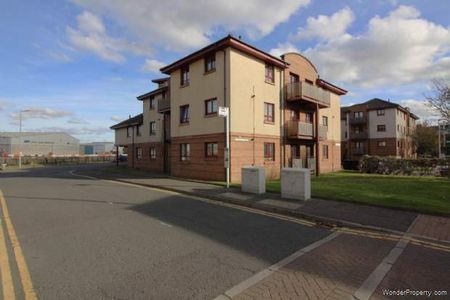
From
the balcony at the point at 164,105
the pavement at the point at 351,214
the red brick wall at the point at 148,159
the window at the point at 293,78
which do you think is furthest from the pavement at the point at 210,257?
the red brick wall at the point at 148,159

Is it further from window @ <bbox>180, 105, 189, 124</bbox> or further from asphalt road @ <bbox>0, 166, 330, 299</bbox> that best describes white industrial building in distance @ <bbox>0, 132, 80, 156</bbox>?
asphalt road @ <bbox>0, 166, 330, 299</bbox>

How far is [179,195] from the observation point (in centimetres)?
1389

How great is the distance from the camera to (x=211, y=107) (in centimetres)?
2120

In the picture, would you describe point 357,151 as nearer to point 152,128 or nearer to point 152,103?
point 152,128

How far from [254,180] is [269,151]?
941 centimetres

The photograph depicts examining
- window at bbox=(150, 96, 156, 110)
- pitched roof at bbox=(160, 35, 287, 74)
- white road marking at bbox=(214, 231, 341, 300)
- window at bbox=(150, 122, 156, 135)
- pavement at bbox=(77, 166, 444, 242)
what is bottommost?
white road marking at bbox=(214, 231, 341, 300)

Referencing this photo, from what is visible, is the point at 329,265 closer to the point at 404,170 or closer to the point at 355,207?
the point at 355,207

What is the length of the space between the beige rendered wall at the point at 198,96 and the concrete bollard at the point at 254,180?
6.38m

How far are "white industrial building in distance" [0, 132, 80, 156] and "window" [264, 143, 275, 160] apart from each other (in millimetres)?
65879

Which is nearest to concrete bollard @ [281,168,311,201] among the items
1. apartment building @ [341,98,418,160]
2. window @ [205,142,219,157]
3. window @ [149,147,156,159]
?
window @ [205,142,219,157]

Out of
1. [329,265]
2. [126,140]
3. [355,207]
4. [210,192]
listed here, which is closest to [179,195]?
[210,192]

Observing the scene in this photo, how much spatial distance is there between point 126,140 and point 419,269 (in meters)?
36.8

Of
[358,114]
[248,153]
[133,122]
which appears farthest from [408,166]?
[358,114]

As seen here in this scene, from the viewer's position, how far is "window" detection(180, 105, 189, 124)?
23422 mm
